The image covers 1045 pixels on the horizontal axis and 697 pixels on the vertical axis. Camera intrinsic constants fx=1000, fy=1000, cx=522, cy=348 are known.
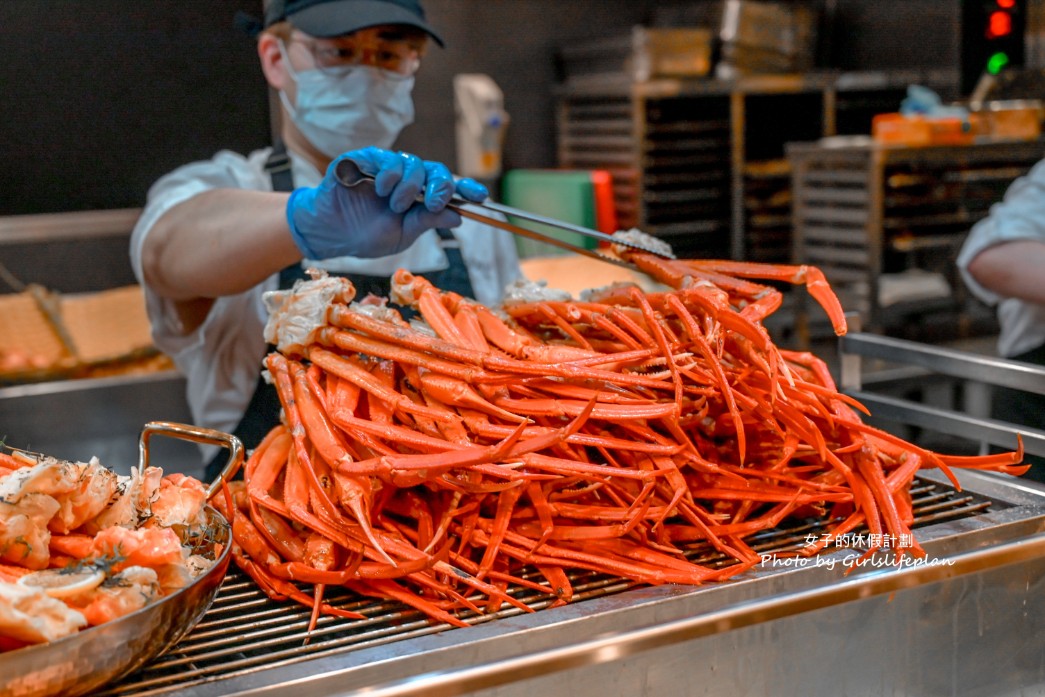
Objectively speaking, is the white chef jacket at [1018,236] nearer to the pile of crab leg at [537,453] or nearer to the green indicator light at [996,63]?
the pile of crab leg at [537,453]

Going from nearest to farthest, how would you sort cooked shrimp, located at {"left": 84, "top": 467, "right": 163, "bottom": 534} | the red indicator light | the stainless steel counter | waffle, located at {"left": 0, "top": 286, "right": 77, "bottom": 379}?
cooked shrimp, located at {"left": 84, "top": 467, "right": 163, "bottom": 534} → the stainless steel counter → waffle, located at {"left": 0, "top": 286, "right": 77, "bottom": 379} → the red indicator light

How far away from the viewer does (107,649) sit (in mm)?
885

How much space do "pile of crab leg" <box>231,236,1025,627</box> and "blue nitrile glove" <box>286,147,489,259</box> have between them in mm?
219

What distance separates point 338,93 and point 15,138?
8.02ft

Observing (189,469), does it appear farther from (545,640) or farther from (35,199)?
(545,640)

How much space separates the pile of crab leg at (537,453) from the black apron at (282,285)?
566mm

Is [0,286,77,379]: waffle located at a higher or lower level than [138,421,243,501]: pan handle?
lower

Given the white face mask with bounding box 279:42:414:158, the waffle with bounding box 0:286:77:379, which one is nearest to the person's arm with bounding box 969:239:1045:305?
the white face mask with bounding box 279:42:414:158

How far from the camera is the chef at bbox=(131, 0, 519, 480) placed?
6.08 ft

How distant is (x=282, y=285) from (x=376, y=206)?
0.68 meters

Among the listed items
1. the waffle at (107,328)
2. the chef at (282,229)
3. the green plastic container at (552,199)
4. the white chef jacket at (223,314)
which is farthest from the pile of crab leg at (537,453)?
the green plastic container at (552,199)

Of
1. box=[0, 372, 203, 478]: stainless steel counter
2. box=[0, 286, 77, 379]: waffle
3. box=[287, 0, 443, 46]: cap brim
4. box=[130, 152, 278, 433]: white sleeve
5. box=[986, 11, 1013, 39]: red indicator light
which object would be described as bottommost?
box=[0, 372, 203, 478]: stainless steel counter

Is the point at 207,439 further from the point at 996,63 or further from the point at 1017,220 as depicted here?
the point at 996,63

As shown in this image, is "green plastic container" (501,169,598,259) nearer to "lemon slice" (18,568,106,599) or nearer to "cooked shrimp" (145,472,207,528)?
"cooked shrimp" (145,472,207,528)
